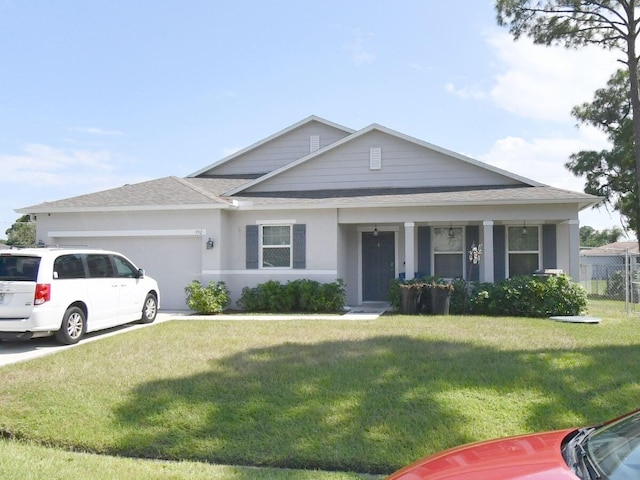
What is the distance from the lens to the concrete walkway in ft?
28.7

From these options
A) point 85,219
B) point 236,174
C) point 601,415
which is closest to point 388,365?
point 601,415

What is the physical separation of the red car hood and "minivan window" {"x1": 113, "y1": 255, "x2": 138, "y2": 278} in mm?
9470

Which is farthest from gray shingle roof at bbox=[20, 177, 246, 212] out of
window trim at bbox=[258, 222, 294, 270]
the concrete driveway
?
the concrete driveway

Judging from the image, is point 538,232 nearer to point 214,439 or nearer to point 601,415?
point 601,415

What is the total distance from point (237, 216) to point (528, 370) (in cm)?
1035

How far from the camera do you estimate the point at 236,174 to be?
2027 cm

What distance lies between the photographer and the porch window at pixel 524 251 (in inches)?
608

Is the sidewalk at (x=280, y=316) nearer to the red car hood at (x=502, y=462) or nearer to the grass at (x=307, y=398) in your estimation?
the grass at (x=307, y=398)

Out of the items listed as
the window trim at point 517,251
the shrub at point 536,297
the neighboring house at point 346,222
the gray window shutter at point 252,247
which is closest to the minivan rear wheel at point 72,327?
the neighboring house at point 346,222

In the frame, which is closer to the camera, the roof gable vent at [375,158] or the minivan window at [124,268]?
the minivan window at [124,268]

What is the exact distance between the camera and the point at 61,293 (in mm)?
9203

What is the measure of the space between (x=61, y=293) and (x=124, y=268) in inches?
86.0

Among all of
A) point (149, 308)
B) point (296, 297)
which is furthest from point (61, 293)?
point (296, 297)

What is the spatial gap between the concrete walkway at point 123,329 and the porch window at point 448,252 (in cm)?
253
